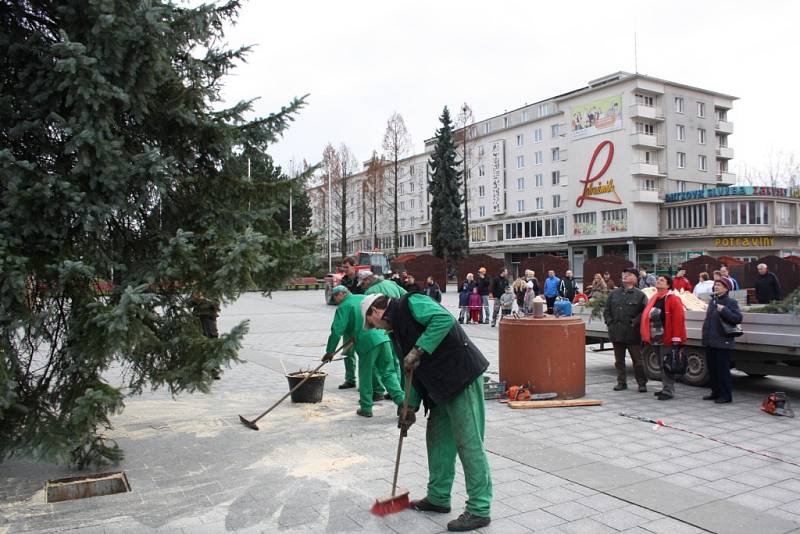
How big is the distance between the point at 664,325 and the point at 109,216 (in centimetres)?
721

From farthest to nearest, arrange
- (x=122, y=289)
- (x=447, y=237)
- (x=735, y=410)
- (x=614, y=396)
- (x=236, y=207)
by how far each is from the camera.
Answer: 1. (x=447, y=237)
2. (x=614, y=396)
3. (x=735, y=410)
4. (x=236, y=207)
5. (x=122, y=289)

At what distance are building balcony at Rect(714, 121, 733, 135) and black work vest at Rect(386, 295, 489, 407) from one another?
6359 cm

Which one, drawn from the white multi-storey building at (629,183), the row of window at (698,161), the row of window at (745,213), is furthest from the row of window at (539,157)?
the row of window at (745,213)

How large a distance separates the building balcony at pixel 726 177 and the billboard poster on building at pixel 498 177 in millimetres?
20424

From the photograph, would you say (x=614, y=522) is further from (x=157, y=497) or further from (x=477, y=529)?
(x=157, y=497)

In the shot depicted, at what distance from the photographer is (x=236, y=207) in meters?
6.05

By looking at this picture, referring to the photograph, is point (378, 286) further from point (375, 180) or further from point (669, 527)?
point (375, 180)

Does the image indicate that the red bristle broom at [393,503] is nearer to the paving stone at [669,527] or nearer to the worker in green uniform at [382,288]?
the paving stone at [669,527]

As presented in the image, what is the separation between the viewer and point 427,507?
4.78 metres

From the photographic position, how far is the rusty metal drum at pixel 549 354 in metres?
8.62

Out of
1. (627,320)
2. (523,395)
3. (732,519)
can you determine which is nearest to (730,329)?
(627,320)

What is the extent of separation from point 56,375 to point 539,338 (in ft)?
18.9

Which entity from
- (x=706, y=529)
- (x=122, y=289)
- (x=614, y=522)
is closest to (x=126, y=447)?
(x=122, y=289)

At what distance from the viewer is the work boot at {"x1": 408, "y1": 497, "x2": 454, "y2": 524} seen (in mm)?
4758
